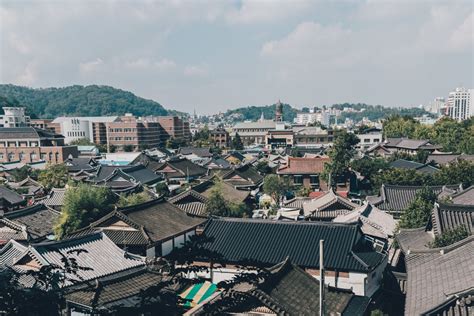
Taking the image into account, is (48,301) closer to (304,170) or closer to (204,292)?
(204,292)

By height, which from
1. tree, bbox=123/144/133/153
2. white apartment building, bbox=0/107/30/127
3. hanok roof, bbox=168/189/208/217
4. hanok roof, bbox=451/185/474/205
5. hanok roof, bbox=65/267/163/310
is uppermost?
white apartment building, bbox=0/107/30/127

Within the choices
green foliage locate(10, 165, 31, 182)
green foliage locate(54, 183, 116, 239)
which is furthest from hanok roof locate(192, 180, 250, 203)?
green foliage locate(10, 165, 31, 182)

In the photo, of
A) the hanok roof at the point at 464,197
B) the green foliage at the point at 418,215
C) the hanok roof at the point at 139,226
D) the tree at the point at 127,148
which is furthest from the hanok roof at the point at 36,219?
the tree at the point at 127,148

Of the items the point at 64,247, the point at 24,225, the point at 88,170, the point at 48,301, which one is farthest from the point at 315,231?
the point at 88,170

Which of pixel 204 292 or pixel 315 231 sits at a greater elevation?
pixel 315 231

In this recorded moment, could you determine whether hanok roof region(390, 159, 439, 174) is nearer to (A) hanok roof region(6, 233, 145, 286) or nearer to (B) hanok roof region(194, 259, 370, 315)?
(B) hanok roof region(194, 259, 370, 315)

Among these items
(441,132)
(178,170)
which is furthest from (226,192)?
(441,132)

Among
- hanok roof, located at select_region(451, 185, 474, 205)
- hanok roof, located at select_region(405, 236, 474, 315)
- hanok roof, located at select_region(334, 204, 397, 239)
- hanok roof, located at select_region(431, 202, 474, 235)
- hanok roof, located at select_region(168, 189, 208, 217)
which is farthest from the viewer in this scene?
hanok roof, located at select_region(168, 189, 208, 217)
